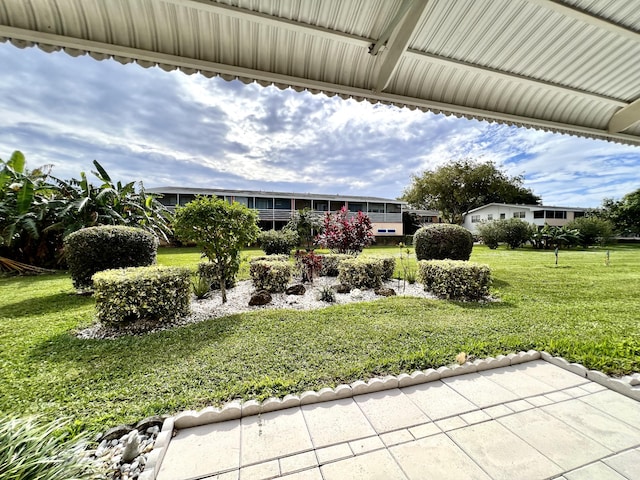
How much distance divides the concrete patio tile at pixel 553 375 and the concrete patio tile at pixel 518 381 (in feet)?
0.23

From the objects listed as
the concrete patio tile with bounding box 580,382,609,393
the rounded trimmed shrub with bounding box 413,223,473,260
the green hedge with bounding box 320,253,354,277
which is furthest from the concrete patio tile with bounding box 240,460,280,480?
the rounded trimmed shrub with bounding box 413,223,473,260

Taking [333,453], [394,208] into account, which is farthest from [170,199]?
[333,453]

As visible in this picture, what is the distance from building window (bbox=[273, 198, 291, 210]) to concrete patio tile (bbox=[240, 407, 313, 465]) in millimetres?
24754

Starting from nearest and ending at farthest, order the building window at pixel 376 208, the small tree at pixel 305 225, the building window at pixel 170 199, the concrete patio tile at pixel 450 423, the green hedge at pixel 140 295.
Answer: the concrete patio tile at pixel 450 423 → the green hedge at pixel 140 295 → the small tree at pixel 305 225 → the building window at pixel 170 199 → the building window at pixel 376 208

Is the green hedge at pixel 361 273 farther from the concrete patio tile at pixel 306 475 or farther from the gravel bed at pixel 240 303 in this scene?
the concrete patio tile at pixel 306 475

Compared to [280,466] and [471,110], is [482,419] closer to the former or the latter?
[280,466]

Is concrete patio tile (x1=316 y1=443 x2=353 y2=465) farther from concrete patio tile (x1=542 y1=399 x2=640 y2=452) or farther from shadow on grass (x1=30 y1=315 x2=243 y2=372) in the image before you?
shadow on grass (x1=30 y1=315 x2=243 y2=372)

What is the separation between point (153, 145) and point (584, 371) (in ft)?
49.1

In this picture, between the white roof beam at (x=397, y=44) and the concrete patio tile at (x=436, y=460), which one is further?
the white roof beam at (x=397, y=44)

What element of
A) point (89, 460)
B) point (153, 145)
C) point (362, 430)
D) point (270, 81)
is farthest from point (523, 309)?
point (153, 145)

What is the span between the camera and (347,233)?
29.9 ft

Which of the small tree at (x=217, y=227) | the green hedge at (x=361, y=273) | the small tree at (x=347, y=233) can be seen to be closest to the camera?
the small tree at (x=217, y=227)

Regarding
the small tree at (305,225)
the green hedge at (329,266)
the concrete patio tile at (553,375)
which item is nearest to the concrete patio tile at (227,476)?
the concrete patio tile at (553,375)

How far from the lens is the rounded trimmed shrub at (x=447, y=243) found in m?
8.62
